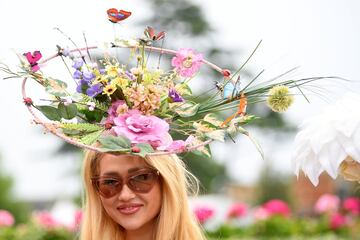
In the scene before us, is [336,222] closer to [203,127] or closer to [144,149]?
[203,127]

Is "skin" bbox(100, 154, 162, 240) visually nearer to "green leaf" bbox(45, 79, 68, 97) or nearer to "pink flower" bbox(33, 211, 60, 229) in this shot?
"green leaf" bbox(45, 79, 68, 97)

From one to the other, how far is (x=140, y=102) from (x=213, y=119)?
284 millimetres

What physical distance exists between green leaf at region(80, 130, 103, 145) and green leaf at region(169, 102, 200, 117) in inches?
12.9

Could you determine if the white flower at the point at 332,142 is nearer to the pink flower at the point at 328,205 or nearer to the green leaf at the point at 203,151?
the green leaf at the point at 203,151

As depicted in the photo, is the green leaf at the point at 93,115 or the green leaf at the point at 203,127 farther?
the green leaf at the point at 93,115

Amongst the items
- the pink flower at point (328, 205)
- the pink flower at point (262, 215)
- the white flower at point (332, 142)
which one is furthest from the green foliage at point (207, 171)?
the white flower at point (332, 142)

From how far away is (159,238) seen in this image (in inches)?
142

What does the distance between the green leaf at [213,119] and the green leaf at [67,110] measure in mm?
503

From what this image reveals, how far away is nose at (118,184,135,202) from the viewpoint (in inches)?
137

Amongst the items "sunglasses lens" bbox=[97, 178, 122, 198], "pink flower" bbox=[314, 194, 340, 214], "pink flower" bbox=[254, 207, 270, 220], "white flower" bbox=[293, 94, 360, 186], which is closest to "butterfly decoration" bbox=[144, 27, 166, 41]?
"sunglasses lens" bbox=[97, 178, 122, 198]

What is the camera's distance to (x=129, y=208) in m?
3.51

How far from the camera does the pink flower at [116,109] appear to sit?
3465mm

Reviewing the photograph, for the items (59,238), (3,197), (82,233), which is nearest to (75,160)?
(3,197)

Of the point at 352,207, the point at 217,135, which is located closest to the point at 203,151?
the point at 217,135
